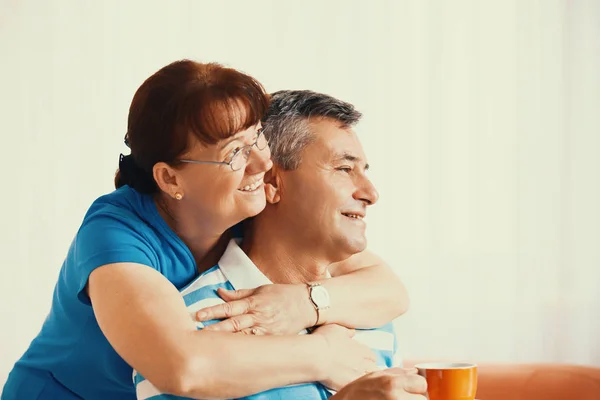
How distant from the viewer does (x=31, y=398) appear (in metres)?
1.77

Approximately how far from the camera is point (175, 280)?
1.67m

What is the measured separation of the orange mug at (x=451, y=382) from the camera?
1.33 metres

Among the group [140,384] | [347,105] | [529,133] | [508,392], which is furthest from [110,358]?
[529,133]

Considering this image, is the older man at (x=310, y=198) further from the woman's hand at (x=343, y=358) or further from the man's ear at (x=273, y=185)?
the woman's hand at (x=343, y=358)

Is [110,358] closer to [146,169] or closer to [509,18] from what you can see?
[146,169]

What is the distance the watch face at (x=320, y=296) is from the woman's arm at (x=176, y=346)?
175 mm

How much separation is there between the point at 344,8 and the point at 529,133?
1.13 metres

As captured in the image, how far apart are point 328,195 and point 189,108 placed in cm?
41

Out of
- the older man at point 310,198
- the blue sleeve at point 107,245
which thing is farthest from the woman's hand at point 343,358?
the blue sleeve at point 107,245

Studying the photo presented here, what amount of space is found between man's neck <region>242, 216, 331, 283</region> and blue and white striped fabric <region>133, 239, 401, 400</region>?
0.06m

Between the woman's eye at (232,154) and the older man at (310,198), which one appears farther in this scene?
the older man at (310,198)

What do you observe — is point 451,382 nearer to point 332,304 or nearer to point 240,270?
point 332,304

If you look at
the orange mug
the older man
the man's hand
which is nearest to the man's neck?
the older man

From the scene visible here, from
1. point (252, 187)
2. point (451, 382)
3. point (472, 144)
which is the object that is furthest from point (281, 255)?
point (472, 144)
